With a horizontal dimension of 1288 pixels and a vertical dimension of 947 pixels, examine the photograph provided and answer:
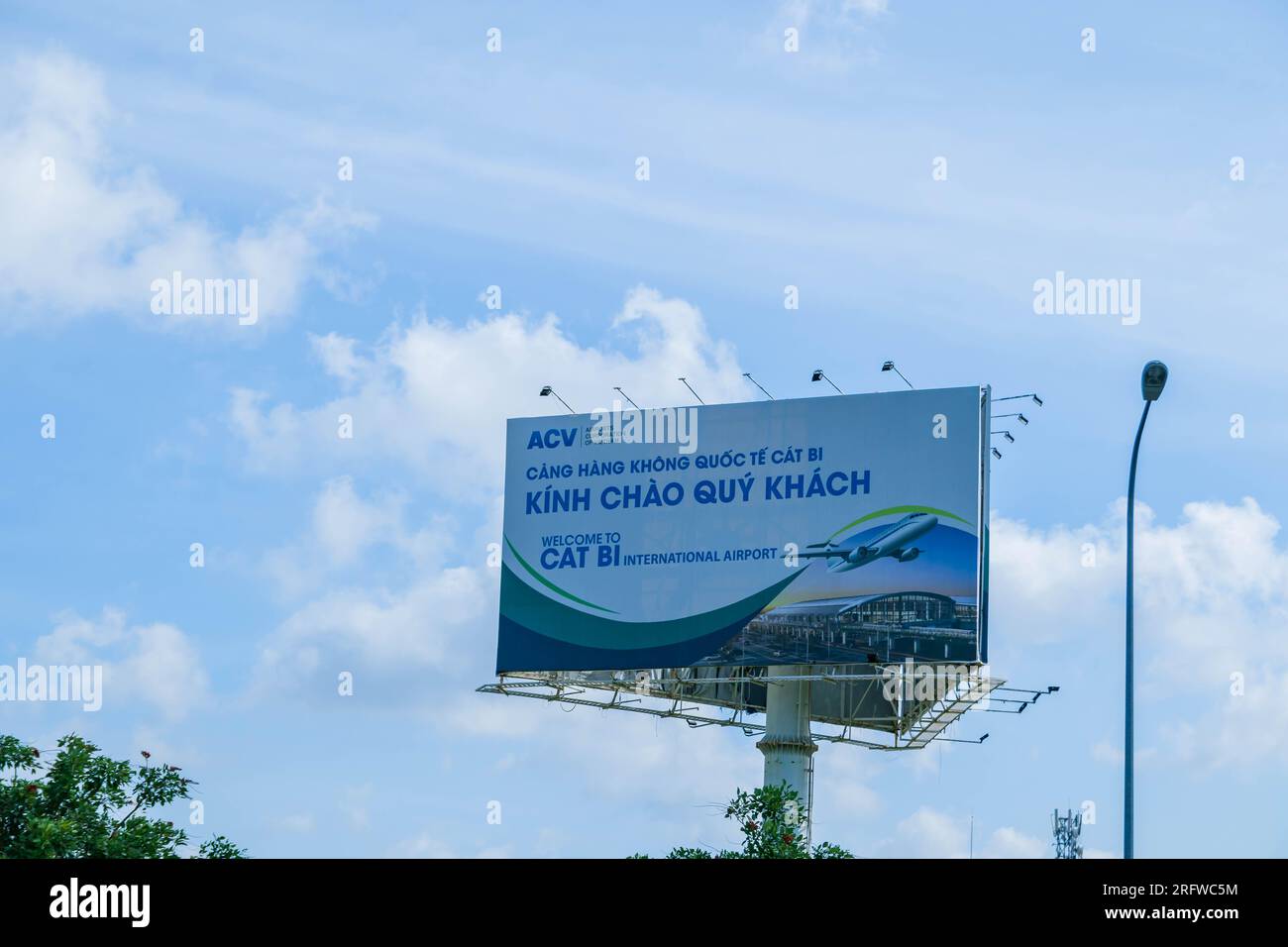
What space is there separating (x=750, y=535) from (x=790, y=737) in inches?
186

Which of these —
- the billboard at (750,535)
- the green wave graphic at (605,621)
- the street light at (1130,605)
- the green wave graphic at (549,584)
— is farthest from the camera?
the green wave graphic at (549,584)

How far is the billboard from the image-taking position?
1528 inches

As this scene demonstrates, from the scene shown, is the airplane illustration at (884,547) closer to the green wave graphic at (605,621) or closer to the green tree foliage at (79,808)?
the green wave graphic at (605,621)

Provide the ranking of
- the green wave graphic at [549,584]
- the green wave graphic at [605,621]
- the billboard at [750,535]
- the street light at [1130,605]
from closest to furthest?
the street light at [1130,605], the billboard at [750,535], the green wave graphic at [605,621], the green wave graphic at [549,584]

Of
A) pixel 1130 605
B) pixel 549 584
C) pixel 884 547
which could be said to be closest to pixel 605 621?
pixel 549 584

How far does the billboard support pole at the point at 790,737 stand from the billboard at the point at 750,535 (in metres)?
1.61

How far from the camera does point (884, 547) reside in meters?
39.2

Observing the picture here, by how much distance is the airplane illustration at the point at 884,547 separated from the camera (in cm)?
3888

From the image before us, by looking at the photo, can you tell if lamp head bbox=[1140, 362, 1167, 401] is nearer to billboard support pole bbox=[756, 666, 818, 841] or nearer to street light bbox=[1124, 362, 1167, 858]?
street light bbox=[1124, 362, 1167, 858]

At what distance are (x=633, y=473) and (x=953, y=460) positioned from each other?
24.6 feet

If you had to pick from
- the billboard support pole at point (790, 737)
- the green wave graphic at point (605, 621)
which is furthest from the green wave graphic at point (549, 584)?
the billboard support pole at point (790, 737)

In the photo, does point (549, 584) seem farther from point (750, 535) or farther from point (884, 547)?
point (884, 547)
